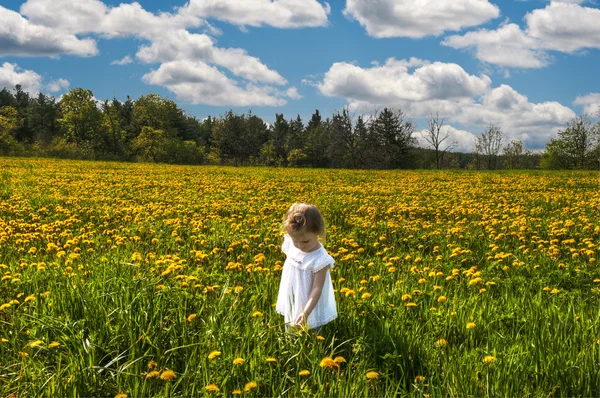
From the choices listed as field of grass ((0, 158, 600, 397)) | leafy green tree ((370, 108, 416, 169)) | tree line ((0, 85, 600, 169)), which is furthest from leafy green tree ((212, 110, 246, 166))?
field of grass ((0, 158, 600, 397))

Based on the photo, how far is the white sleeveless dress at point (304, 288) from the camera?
3.76m

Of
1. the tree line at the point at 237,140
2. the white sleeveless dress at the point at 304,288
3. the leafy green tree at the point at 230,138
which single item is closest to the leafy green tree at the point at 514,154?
the tree line at the point at 237,140

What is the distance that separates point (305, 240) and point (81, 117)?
76.1 meters

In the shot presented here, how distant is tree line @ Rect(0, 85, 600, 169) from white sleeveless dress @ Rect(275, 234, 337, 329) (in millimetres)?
50165

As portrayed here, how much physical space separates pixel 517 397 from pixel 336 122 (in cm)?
6680

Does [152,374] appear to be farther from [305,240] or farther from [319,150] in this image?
[319,150]

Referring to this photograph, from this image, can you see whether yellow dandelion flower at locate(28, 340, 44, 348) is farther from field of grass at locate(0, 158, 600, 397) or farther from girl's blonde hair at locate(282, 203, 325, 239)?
girl's blonde hair at locate(282, 203, 325, 239)

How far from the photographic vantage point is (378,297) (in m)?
4.36

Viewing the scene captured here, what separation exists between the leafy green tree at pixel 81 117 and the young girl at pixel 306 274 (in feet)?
243

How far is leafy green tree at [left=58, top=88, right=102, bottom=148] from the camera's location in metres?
71.2

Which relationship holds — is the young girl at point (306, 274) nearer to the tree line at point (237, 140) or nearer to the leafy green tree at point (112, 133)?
the tree line at point (237, 140)

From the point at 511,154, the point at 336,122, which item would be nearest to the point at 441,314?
the point at 336,122

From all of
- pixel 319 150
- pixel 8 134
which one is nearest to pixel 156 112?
pixel 8 134

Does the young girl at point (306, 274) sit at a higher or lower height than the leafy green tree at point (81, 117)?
lower
